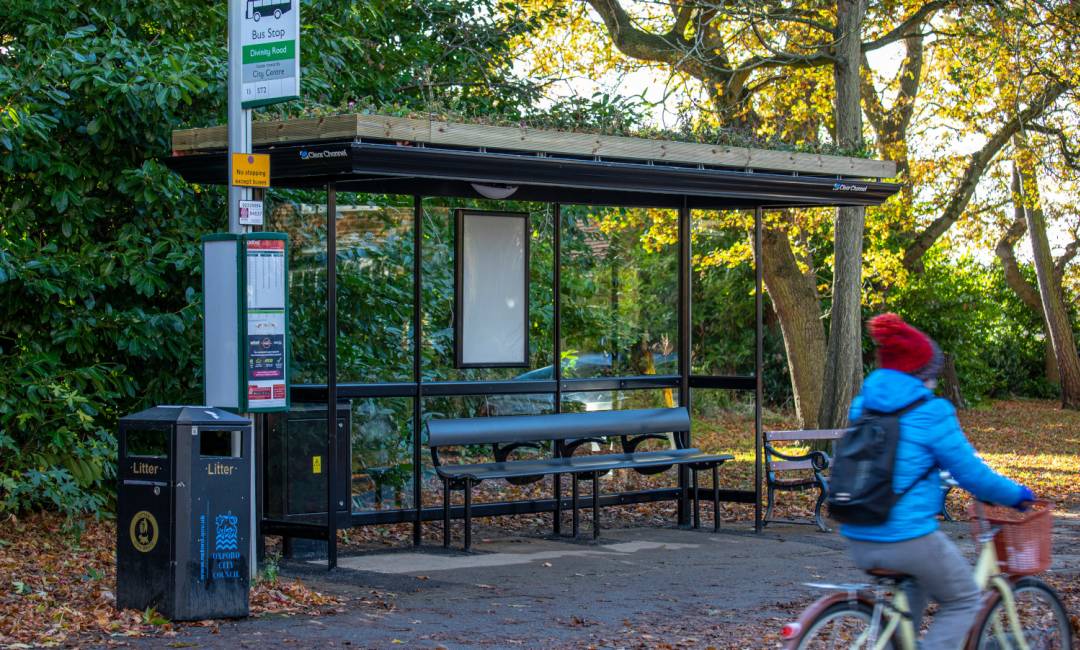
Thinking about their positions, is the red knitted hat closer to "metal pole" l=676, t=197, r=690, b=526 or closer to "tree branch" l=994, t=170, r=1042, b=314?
"metal pole" l=676, t=197, r=690, b=526

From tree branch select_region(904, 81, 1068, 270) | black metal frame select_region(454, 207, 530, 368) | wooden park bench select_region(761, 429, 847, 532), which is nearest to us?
black metal frame select_region(454, 207, 530, 368)

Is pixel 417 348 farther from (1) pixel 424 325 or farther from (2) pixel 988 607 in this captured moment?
(2) pixel 988 607

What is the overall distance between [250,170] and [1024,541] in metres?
5.33

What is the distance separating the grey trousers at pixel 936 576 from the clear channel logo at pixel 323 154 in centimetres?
486

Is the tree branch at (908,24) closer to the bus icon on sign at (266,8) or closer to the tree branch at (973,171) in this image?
the tree branch at (973,171)

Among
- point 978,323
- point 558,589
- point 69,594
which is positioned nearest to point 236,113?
point 69,594

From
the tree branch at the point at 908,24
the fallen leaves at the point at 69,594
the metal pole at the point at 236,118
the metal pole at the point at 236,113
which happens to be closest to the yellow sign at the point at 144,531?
the fallen leaves at the point at 69,594

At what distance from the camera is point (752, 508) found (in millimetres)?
13461

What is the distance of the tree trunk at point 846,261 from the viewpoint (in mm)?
16047

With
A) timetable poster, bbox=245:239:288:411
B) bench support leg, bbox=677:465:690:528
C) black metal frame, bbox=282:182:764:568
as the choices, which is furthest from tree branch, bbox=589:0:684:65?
timetable poster, bbox=245:239:288:411

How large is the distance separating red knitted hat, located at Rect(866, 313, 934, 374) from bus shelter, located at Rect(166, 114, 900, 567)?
4555 millimetres

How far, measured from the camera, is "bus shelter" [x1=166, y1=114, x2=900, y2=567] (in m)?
9.30

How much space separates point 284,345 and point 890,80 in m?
14.9

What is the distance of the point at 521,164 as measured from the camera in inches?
374
